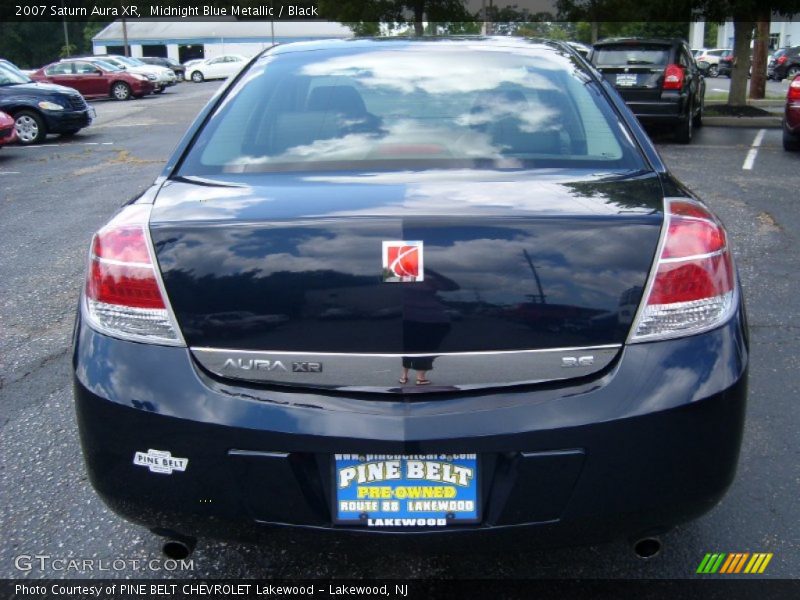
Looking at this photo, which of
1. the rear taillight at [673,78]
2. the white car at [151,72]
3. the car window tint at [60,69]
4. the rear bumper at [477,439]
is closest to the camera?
the rear bumper at [477,439]

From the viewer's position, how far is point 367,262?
208 cm

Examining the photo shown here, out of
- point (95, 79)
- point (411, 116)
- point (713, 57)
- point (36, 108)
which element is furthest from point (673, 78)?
point (713, 57)

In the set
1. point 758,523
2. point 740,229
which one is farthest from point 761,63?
point 758,523

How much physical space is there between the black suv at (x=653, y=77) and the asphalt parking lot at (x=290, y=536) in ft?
15.3

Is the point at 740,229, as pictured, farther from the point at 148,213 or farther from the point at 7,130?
the point at 7,130

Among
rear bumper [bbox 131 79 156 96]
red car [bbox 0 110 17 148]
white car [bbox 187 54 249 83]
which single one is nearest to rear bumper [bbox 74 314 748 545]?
red car [bbox 0 110 17 148]

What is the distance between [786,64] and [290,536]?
39111 millimetres

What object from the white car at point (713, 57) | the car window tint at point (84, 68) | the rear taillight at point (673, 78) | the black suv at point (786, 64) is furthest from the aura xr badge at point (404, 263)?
the white car at point (713, 57)

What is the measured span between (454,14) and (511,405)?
34145mm

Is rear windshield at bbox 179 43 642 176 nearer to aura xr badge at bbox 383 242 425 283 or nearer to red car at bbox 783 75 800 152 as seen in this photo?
aura xr badge at bbox 383 242 425 283

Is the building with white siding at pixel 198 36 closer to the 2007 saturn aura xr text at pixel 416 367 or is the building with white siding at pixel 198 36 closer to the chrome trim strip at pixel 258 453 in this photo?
the 2007 saturn aura xr text at pixel 416 367

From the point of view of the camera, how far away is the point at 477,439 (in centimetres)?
202

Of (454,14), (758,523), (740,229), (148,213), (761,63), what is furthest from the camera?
(454,14)

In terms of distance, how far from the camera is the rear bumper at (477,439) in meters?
2.04
